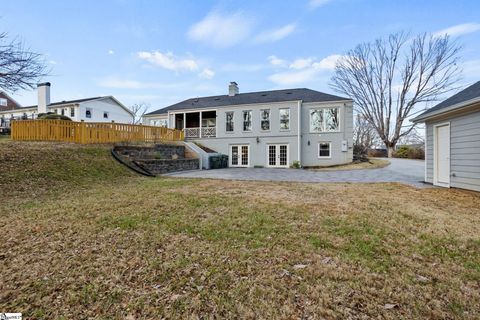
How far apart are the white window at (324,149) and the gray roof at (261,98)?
10.2 ft

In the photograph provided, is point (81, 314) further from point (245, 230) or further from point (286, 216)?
point (286, 216)

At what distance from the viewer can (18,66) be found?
873 centimetres

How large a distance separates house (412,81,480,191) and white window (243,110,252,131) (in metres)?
11.2

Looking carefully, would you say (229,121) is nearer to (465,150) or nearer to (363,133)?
(465,150)

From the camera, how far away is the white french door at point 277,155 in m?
17.3

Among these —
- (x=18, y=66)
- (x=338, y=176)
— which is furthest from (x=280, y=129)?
(x=18, y=66)

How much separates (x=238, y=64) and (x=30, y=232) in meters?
17.8

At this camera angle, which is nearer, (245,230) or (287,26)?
(245,230)

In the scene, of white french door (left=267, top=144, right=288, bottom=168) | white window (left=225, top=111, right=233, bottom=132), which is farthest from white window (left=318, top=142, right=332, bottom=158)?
white window (left=225, top=111, right=233, bottom=132)

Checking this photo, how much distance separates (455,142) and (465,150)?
52 centimetres

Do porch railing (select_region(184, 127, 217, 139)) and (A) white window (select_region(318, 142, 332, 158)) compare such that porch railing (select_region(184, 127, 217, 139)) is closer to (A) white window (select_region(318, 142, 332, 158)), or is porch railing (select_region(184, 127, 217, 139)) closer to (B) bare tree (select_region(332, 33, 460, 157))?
(A) white window (select_region(318, 142, 332, 158))

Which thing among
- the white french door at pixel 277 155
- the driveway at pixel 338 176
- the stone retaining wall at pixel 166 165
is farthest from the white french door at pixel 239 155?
Answer: the driveway at pixel 338 176

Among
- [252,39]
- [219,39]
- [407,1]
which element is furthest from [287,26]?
Result: [407,1]

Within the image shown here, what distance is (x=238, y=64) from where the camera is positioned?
18828 millimetres
